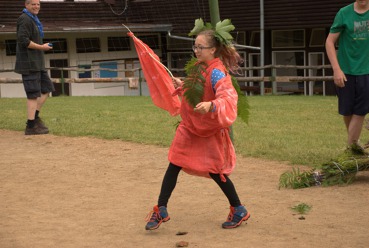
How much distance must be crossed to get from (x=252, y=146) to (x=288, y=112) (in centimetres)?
555

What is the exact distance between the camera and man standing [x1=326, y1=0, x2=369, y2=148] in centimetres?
790

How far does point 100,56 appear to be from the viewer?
31234 mm

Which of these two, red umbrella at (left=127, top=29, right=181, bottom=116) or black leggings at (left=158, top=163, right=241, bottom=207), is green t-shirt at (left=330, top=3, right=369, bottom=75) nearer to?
red umbrella at (left=127, top=29, right=181, bottom=116)

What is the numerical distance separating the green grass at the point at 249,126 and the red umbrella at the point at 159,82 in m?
2.78

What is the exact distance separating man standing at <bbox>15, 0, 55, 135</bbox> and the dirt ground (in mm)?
2114

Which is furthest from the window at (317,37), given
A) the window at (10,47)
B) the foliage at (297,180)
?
the foliage at (297,180)

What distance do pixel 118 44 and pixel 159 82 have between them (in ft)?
83.7

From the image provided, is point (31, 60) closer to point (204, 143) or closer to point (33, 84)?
point (33, 84)

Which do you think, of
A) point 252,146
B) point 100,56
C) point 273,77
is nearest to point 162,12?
point 100,56

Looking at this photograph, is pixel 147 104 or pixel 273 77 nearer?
pixel 147 104

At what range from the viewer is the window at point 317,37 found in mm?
29995

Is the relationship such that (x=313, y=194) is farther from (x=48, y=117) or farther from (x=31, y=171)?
(x=48, y=117)

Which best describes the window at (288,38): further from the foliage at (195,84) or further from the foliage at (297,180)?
the foliage at (195,84)

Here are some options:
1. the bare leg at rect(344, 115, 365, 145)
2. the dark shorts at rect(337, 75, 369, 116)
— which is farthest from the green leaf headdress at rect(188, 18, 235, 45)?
the bare leg at rect(344, 115, 365, 145)
